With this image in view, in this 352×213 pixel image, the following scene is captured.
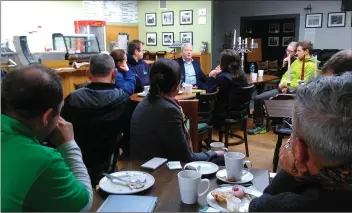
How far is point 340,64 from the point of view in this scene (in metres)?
1.96

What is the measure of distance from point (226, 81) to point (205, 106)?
1.83 feet

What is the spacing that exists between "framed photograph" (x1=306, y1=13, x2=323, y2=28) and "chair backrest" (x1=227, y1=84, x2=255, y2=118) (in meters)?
4.52

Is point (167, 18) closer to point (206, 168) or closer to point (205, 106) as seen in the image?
point (205, 106)

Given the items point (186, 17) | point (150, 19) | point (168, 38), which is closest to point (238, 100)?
point (186, 17)

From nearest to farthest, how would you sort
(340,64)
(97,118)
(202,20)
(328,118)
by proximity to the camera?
(328,118)
(340,64)
(97,118)
(202,20)

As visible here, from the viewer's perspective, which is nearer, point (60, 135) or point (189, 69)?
point (60, 135)

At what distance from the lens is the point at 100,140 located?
2.37 metres

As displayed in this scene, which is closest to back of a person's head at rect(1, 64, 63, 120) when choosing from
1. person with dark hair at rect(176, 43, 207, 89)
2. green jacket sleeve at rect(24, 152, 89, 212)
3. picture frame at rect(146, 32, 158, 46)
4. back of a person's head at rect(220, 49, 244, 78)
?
green jacket sleeve at rect(24, 152, 89, 212)

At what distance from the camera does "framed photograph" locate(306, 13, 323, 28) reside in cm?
733

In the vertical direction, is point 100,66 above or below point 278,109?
above

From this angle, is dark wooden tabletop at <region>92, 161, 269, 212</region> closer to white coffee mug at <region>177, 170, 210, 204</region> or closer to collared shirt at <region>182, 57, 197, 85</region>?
white coffee mug at <region>177, 170, 210, 204</region>

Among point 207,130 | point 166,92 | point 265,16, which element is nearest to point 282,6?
point 265,16

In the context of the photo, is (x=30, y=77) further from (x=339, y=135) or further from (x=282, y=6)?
(x=282, y=6)

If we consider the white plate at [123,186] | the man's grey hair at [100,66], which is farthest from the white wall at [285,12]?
the white plate at [123,186]
